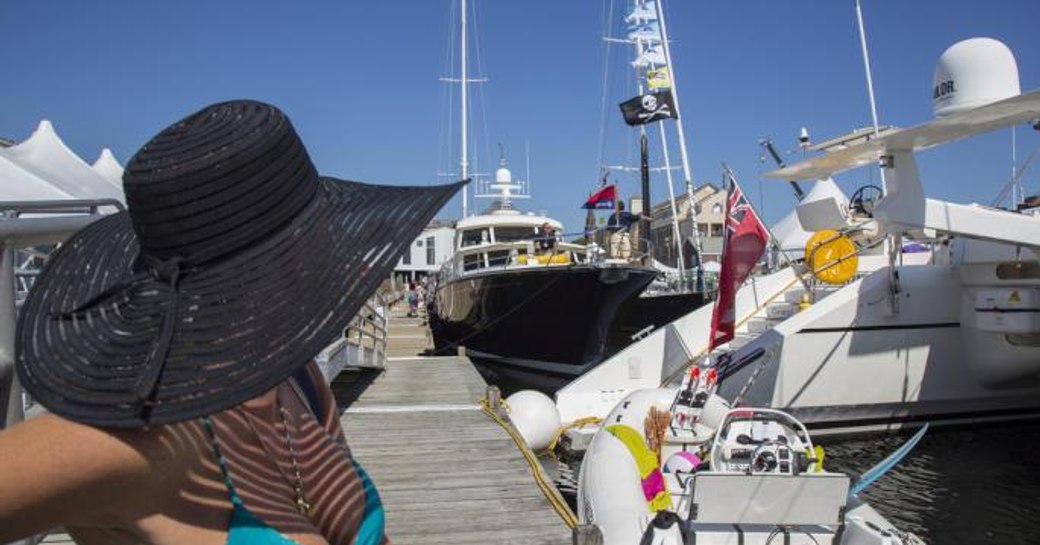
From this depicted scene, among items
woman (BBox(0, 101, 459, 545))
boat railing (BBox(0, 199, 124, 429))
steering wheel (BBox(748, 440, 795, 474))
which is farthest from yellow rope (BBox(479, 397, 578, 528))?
woman (BBox(0, 101, 459, 545))

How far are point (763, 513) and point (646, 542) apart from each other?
1.00 meters

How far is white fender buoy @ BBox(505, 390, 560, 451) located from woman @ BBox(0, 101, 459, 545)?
881cm

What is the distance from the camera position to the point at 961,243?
11562 mm

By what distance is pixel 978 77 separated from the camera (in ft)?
31.4

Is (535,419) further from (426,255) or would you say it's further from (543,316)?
(426,255)

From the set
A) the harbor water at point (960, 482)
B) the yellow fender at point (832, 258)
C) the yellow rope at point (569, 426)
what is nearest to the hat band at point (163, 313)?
the harbor water at point (960, 482)

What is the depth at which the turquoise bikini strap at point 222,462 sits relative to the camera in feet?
3.42

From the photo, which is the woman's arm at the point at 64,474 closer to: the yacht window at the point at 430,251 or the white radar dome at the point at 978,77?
the white radar dome at the point at 978,77

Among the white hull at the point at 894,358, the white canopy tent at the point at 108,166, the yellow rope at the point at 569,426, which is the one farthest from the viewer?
the white canopy tent at the point at 108,166

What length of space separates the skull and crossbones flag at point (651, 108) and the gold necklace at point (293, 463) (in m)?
20.9

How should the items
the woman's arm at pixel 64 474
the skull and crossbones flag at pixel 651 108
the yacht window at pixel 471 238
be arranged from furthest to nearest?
1. the skull and crossbones flag at pixel 651 108
2. the yacht window at pixel 471 238
3. the woman's arm at pixel 64 474

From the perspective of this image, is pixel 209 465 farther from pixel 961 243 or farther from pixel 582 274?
pixel 582 274

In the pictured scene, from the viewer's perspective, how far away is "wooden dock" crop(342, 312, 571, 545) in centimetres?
439

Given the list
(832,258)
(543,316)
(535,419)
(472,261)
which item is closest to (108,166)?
(472,261)
